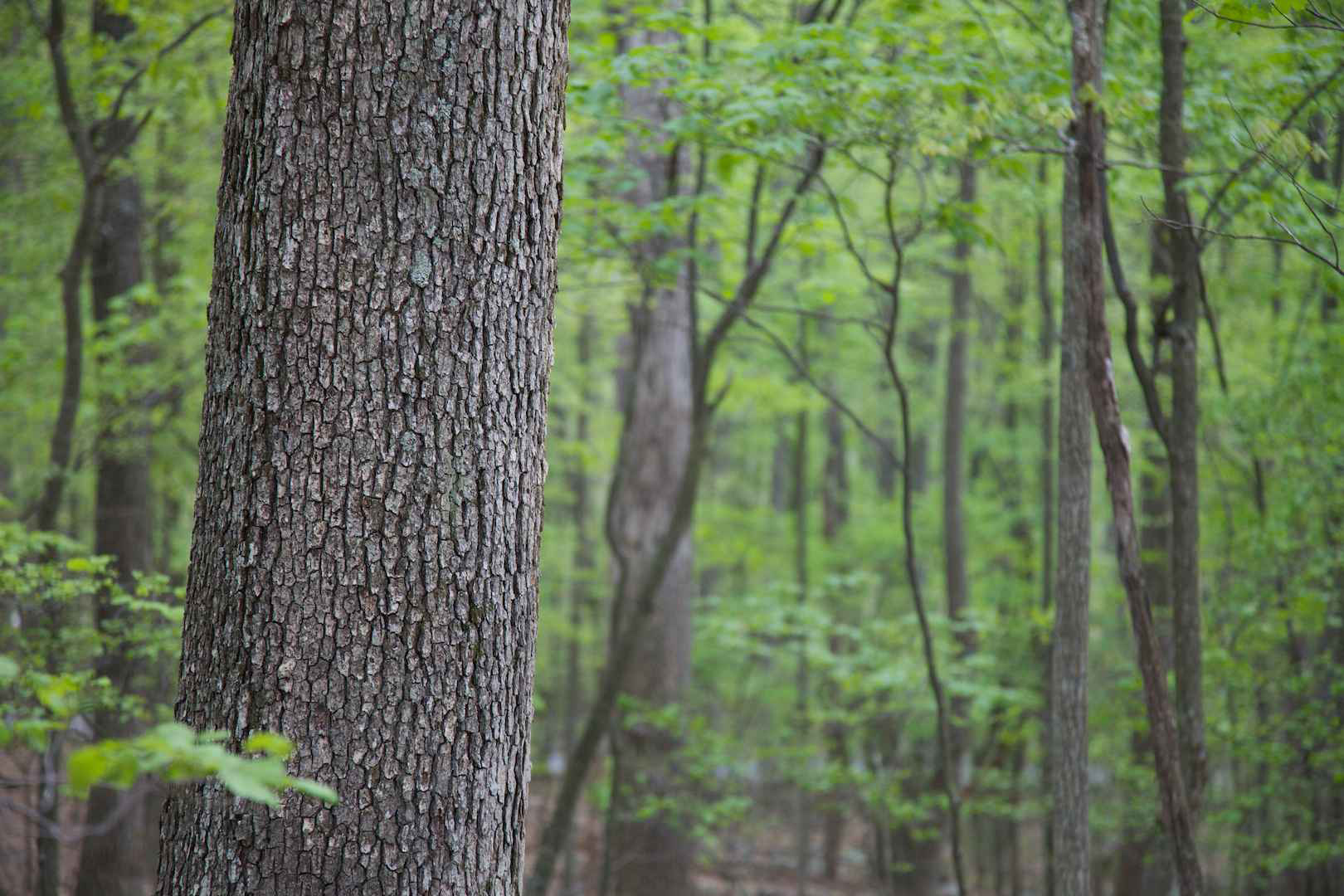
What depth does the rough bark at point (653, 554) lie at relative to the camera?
8.16 m

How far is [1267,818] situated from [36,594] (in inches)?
379

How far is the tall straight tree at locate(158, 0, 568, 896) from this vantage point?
2.13 m

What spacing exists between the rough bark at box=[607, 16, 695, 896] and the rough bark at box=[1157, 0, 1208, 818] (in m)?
3.83

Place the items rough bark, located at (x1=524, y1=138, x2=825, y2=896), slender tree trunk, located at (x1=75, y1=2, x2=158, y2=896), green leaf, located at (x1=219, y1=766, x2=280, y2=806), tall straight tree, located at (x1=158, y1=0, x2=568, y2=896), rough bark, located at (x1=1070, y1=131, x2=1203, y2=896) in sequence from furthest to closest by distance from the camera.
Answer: slender tree trunk, located at (x1=75, y1=2, x2=158, y2=896) → rough bark, located at (x1=524, y1=138, x2=825, y2=896) → rough bark, located at (x1=1070, y1=131, x2=1203, y2=896) → tall straight tree, located at (x1=158, y1=0, x2=568, y2=896) → green leaf, located at (x1=219, y1=766, x2=280, y2=806)

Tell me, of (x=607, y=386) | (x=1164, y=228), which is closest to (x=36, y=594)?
(x=1164, y=228)

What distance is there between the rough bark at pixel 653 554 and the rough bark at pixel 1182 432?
151 inches

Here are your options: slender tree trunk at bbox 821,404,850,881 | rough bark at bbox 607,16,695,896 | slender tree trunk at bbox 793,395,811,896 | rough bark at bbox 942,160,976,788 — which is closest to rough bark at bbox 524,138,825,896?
rough bark at bbox 607,16,695,896

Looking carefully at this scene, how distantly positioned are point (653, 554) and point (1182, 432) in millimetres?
4758

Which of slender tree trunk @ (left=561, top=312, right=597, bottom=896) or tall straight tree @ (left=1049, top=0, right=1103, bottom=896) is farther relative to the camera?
slender tree trunk @ (left=561, top=312, right=597, bottom=896)

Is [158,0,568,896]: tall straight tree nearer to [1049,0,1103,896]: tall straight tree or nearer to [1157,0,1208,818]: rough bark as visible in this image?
[1049,0,1103,896]: tall straight tree

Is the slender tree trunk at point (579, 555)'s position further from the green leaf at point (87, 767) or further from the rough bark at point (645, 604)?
the green leaf at point (87, 767)

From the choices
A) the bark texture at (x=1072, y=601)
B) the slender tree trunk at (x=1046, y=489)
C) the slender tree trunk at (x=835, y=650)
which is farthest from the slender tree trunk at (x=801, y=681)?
the bark texture at (x=1072, y=601)

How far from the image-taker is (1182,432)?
198 inches

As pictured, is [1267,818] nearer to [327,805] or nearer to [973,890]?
[973,890]
